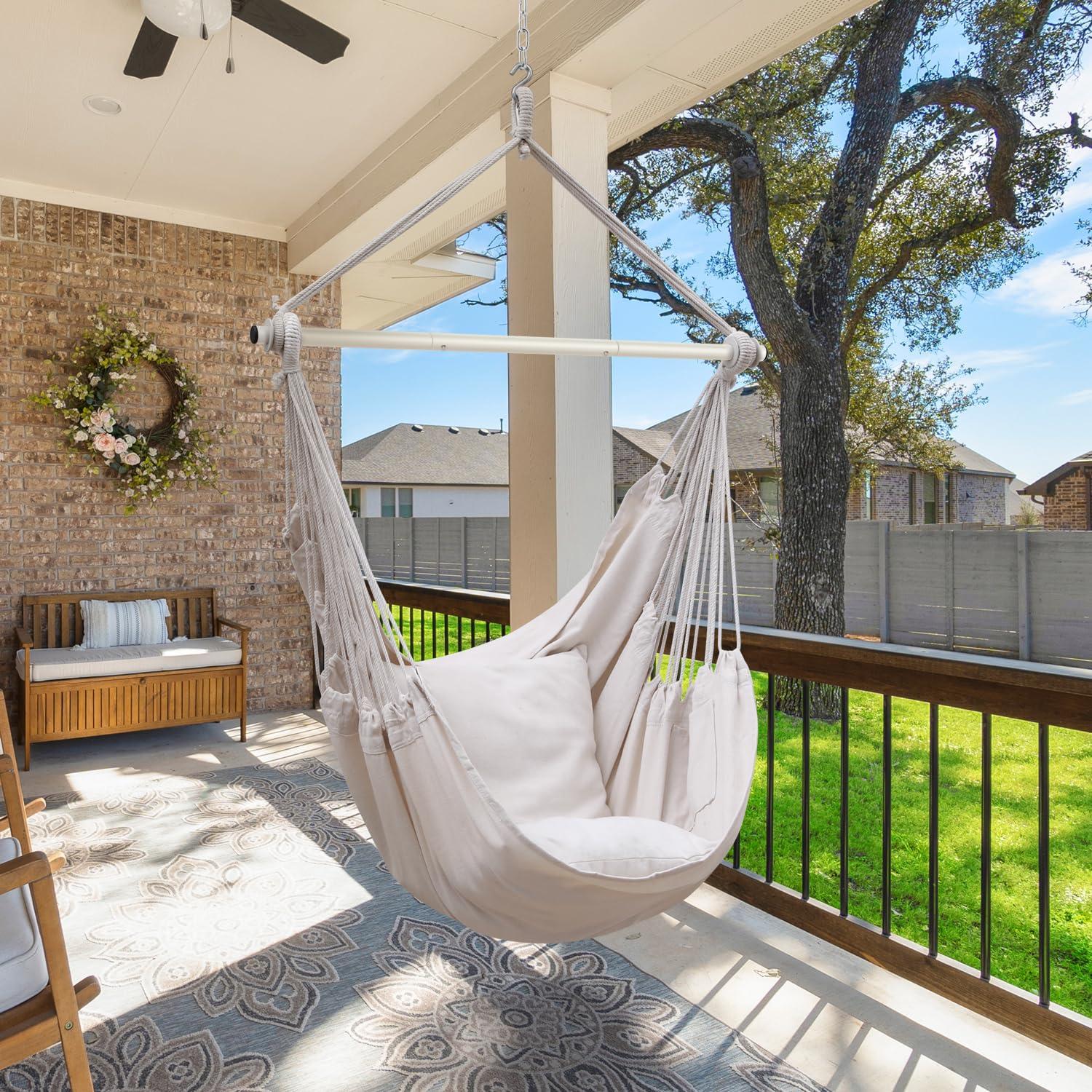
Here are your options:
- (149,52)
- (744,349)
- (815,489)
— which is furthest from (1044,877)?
(815,489)

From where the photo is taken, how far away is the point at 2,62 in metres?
2.87

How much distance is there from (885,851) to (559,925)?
1.07 meters

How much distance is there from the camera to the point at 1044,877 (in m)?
1.71

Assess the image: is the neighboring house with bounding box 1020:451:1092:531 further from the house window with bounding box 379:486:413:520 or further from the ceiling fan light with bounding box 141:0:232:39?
the house window with bounding box 379:486:413:520

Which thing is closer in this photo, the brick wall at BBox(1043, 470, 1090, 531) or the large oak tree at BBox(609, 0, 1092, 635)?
the large oak tree at BBox(609, 0, 1092, 635)

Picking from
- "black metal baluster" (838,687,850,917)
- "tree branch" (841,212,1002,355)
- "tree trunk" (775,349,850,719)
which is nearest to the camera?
"black metal baluster" (838,687,850,917)

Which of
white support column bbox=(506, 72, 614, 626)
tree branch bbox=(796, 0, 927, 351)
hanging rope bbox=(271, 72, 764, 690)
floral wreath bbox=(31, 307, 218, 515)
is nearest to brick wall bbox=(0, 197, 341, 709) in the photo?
floral wreath bbox=(31, 307, 218, 515)

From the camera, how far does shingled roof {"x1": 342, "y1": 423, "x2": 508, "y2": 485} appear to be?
1839 centimetres

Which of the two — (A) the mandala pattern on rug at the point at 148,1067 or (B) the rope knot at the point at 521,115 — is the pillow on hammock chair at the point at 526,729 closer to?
(A) the mandala pattern on rug at the point at 148,1067

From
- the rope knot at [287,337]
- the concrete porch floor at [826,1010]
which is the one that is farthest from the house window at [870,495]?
the rope knot at [287,337]

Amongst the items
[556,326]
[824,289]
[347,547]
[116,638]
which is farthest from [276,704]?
[824,289]

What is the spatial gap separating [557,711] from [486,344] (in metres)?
0.81

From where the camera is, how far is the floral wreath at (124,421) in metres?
4.09

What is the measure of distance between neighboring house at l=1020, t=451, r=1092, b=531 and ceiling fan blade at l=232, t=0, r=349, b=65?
7.31m
